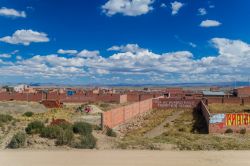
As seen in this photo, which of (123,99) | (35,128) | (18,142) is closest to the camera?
(18,142)

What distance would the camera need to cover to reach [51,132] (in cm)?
2395

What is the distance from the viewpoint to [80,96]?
268ft

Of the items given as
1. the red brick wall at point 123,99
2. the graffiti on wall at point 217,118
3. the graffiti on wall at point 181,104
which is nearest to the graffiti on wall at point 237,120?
the graffiti on wall at point 217,118

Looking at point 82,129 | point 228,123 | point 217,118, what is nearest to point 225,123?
point 228,123

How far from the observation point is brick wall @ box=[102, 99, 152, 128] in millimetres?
34500

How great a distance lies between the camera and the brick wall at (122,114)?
34500 millimetres

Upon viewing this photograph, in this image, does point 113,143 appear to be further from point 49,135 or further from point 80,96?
point 80,96

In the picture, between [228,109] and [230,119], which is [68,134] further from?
[228,109]

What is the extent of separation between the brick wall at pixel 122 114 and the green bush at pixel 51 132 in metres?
8.36
